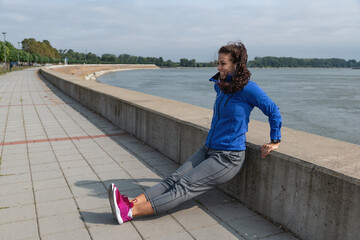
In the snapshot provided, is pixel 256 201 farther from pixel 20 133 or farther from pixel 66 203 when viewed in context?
pixel 20 133

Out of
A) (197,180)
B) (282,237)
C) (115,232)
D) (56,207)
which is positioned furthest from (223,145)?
(56,207)

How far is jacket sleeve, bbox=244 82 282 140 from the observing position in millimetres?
3098

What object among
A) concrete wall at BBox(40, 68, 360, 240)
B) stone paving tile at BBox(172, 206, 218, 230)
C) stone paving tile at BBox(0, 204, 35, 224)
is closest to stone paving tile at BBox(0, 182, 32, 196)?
stone paving tile at BBox(0, 204, 35, 224)

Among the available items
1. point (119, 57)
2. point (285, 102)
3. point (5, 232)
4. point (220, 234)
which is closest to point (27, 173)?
point (5, 232)

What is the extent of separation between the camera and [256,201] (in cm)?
351

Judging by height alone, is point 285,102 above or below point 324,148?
below

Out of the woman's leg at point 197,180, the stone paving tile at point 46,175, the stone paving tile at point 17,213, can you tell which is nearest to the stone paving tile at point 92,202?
the stone paving tile at point 17,213

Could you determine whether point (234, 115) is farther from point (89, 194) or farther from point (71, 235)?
point (89, 194)

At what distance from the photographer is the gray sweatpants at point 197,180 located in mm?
3238

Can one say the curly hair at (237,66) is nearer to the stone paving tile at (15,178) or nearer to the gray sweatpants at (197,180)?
the gray sweatpants at (197,180)

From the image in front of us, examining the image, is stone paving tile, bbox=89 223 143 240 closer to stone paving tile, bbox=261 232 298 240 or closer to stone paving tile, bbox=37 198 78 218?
stone paving tile, bbox=37 198 78 218

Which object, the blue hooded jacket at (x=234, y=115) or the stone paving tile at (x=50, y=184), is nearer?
the blue hooded jacket at (x=234, y=115)

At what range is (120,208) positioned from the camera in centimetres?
318

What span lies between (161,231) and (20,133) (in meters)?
5.35
